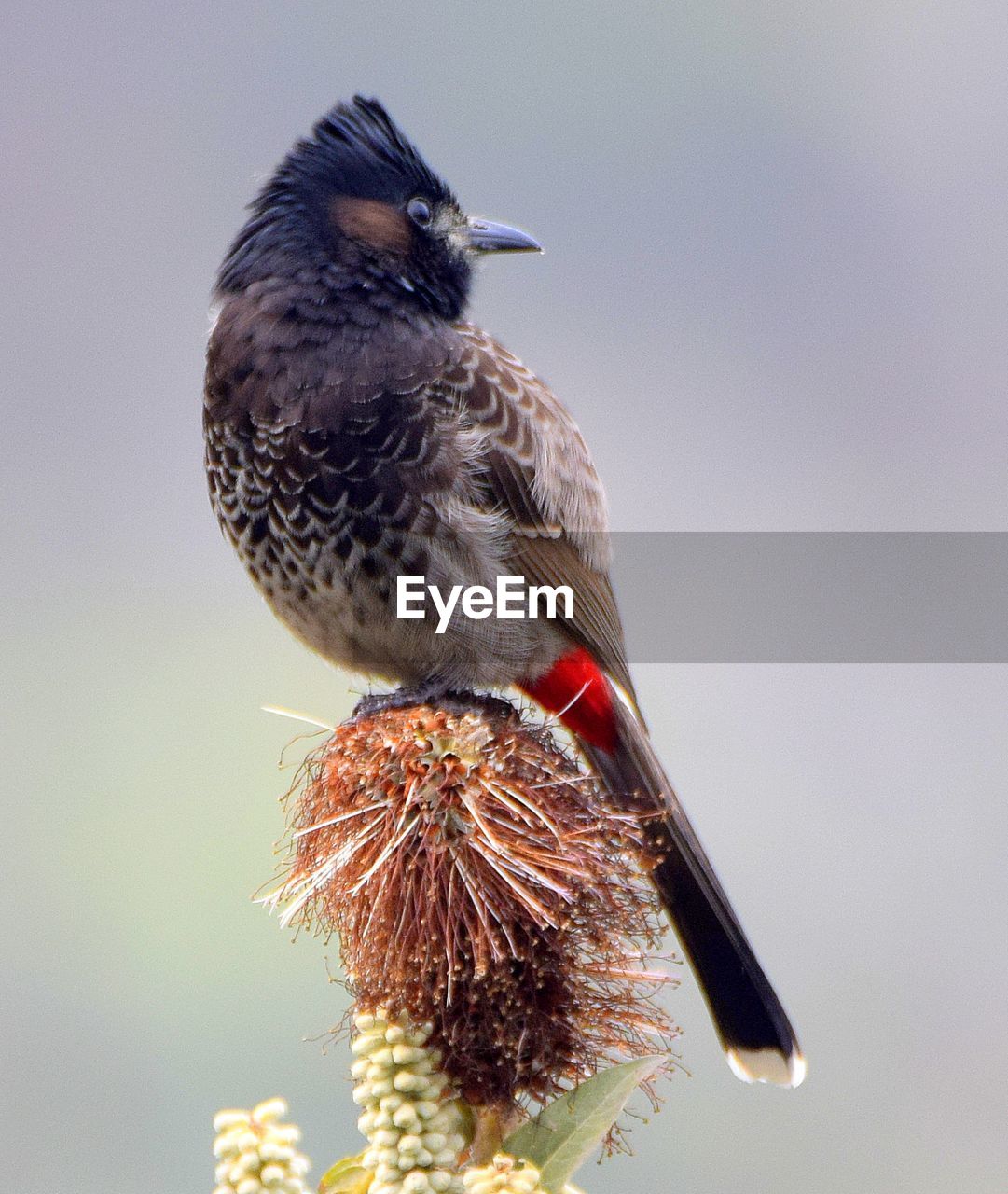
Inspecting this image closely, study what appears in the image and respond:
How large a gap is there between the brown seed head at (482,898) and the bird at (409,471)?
1.65 feet

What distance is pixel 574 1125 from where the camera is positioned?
168 cm

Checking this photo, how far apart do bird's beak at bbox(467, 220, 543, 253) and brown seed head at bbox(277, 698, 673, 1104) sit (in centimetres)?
126

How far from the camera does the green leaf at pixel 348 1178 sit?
1679mm

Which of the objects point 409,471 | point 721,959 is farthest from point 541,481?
point 721,959

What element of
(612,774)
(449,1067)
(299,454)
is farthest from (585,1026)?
(299,454)

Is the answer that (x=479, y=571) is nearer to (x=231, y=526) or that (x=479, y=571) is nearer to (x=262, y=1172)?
(x=231, y=526)

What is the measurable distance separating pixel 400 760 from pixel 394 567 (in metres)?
0.76

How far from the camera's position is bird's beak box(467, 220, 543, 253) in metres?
3.04

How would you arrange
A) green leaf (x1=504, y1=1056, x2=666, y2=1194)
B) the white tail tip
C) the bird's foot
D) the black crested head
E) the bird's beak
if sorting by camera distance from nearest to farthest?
green leaf (x1=504, y1=1056, x2=666, y2=1194), the white tail tip, the bird's foot, the black crested head, the bird's beak

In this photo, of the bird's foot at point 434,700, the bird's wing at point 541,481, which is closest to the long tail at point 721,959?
the bird's foot at point 434,700

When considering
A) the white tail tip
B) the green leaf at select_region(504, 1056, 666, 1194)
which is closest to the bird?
the white tail tip

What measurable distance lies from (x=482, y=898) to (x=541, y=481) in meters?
1.30

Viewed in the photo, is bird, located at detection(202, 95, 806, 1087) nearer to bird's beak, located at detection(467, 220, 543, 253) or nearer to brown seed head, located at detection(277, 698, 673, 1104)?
bird's beak, located at detection(467, 220, 543, 253)

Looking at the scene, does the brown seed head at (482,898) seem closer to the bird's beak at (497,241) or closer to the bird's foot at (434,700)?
the bird's foot at (434,700)
